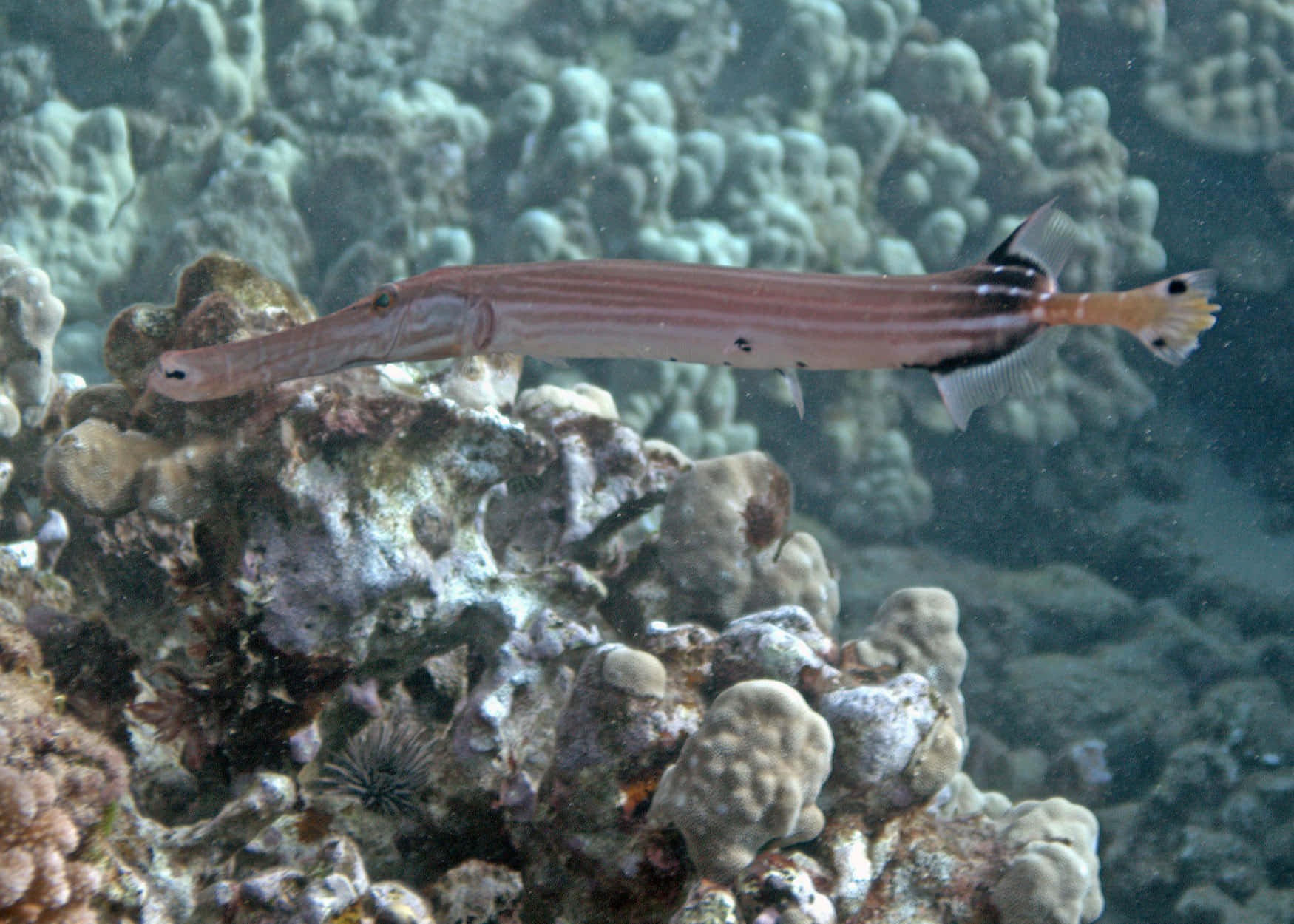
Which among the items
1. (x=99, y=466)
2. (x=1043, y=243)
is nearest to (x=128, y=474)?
(x=99, y=466)

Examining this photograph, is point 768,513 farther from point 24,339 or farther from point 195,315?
point 24,339

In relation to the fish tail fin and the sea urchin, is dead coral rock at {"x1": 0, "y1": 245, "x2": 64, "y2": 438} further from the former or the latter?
the fish tail fin

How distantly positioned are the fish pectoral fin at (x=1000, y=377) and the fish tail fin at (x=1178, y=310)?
0.28m

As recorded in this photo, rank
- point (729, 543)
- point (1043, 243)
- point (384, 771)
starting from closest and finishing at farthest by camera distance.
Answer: point (1043, 243) → point (384, 771) → point (729, 543)

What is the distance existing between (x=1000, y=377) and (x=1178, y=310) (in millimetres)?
486

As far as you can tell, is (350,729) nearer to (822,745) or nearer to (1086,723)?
(822,745)

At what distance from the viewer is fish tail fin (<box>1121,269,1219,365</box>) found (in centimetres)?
207

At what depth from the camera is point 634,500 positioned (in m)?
4.50

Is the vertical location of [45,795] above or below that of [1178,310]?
below

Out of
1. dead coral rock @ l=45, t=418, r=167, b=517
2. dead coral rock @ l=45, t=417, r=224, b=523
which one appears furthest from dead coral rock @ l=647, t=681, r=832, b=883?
dead coral rock @ l=45, t=418, r=167, b=517

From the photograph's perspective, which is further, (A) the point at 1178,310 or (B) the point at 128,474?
(B) the point at 128,474

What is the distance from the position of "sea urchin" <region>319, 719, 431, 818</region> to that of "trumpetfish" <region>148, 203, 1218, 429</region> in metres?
1.57

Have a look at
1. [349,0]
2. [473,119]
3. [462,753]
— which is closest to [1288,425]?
[473,119]

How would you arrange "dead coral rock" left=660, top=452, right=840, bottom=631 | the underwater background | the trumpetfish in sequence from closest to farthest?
the trumpetfish → the underwater background → "dead coral rock" left=660, top=452, right=840, bottom=631
